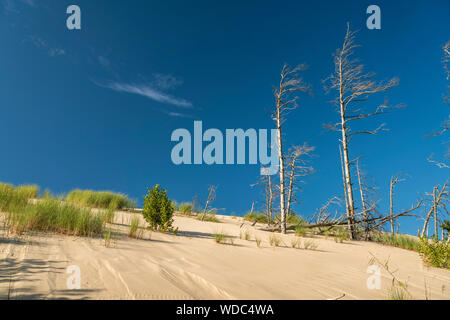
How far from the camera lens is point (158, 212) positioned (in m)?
7.10

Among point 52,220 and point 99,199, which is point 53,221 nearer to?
point 52,220

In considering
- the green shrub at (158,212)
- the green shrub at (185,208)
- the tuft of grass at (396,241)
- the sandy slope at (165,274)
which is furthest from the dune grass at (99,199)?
the tuft of grass at (396,241)

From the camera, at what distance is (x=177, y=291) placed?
8.32 ft

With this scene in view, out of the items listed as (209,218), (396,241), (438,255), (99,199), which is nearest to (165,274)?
(438,255)

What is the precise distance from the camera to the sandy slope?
239cm

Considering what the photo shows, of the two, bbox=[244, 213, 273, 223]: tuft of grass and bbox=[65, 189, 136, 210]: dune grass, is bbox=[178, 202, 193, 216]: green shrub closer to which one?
bbox=[65, 189, 136, 210]: dune grass

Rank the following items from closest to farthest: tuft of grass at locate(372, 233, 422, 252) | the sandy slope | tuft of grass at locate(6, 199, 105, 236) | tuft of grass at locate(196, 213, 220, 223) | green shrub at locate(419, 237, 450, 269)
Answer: the sandy slope → tuft of grass at locate(6, 199, 105, 236) → green shrub at locate(419, 237, 450, 269) → tuft of grass at locate(372, 233, 422, 252) → tuft of grass at locate(196, 213, 220, 223)

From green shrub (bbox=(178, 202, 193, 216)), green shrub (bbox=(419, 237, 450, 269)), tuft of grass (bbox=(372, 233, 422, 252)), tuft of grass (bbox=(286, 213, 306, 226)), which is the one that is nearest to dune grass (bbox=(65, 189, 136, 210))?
green shrub (bbox=(178, 202, 193, 216))

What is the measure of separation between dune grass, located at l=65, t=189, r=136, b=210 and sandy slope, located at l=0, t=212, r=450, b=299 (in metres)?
7.47

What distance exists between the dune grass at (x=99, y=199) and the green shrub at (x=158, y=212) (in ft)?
15.0

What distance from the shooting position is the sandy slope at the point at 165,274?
Answer: 2.39 meters
